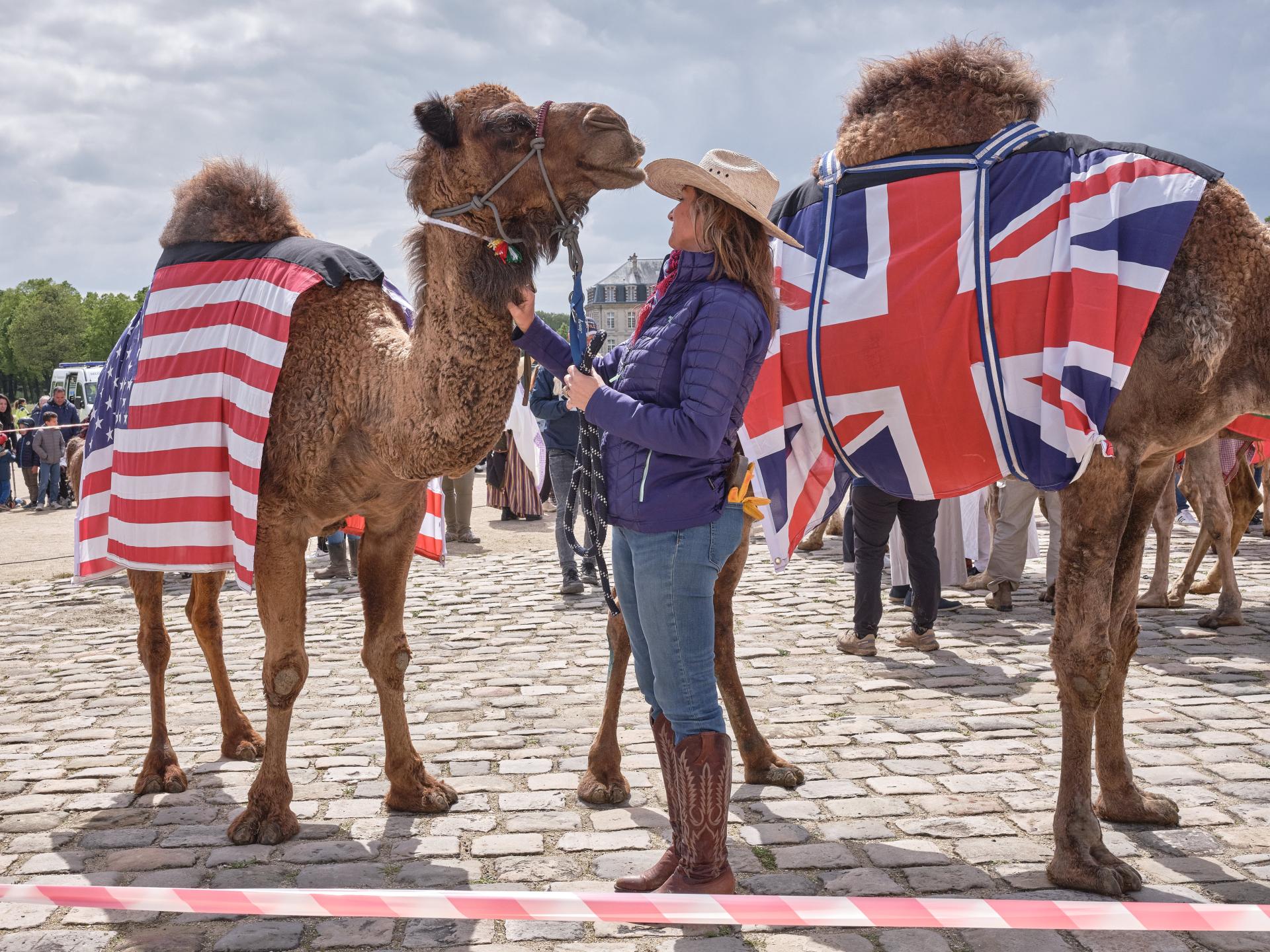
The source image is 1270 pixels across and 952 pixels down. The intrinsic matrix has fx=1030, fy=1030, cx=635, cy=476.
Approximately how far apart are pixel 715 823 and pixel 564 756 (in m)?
1.92

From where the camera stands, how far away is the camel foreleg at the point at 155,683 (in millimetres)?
4836

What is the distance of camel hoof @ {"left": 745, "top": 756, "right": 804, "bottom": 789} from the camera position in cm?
462

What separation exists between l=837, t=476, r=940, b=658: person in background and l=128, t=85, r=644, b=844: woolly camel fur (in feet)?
12.1

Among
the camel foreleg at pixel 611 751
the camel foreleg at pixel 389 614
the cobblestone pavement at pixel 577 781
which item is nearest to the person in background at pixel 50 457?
the cobblestone pavement at pixel 577 781

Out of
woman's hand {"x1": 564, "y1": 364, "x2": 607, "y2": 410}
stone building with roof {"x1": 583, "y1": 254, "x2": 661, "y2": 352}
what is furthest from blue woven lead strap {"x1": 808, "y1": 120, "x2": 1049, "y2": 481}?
stone building with roof {"x1": 583, "y1": 254, "x2": 661, "y2": 352}

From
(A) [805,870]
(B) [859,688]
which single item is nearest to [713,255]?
(A) [805,870]

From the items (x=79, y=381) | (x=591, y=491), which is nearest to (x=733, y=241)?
(x=591, y=491)

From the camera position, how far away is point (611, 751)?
4531 millimetres

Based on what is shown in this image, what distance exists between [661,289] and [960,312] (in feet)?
3.56

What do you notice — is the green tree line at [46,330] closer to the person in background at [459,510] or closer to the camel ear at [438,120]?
the person in background at [459,510]

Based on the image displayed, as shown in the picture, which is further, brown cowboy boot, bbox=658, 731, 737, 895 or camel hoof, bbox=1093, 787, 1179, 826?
camel hoof, bbox=1093, 787, 1179, 826

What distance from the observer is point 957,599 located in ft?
30.5

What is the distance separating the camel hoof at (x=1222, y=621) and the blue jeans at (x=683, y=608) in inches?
229

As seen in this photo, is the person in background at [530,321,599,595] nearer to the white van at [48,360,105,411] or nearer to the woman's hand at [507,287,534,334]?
the woman's hand at [507,287,534,334]
